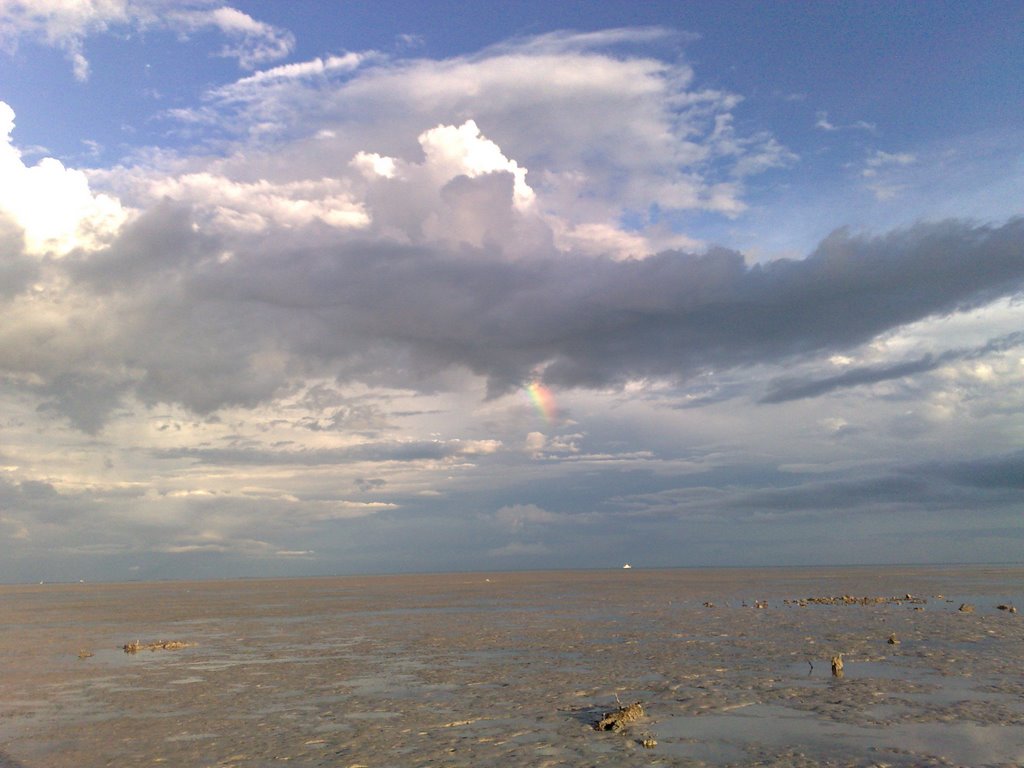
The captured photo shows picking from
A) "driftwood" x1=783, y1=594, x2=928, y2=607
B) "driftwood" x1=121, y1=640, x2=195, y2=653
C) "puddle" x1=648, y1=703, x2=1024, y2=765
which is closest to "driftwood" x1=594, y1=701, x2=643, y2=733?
"puddle" x1=648, y1=703, x2=1024, y2=765

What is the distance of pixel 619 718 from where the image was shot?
18.7m

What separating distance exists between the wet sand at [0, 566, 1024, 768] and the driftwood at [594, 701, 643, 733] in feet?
0.78

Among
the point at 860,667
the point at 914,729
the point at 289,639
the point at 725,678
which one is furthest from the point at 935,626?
the point at 289,639

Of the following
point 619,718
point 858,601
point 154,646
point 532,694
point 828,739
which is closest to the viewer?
point 828,739

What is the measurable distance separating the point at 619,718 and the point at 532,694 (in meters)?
5.09

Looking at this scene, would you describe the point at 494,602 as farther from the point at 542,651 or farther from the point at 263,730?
the point at 263,730

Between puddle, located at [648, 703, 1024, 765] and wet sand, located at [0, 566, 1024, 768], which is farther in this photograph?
wet sand, located at [0, 566, 1024, 768]

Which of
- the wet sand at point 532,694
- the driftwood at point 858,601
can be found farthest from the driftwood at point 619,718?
the driftwood at point 858,601

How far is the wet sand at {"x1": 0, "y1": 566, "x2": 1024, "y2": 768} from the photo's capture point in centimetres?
1689

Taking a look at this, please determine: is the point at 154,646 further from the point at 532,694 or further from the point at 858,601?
the point at 858,601

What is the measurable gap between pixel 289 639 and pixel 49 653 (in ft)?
35.4

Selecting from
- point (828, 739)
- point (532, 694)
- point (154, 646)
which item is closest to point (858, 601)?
point (532, 694)

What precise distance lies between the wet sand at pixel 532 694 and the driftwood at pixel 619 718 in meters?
0.24

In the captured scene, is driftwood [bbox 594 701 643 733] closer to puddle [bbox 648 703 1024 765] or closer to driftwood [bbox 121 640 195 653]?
puddle [bbox 648 703 1024 765]
